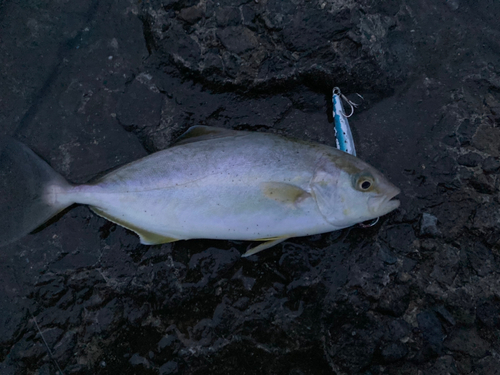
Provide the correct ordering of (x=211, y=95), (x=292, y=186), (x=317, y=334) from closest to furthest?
(x=292, y=186) → (x=317, y=334) → (x=211, y=95)

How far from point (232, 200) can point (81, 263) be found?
4.04ft

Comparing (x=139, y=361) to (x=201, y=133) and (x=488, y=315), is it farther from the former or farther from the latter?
(x=488, y=315)

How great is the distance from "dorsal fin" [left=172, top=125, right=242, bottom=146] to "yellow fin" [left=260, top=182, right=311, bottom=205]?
0.51m

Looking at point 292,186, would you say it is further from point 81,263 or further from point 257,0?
point 81,263

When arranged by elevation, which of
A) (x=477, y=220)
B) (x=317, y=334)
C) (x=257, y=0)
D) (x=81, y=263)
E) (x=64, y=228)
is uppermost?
(x=257, y=0)

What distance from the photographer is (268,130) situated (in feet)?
9.42

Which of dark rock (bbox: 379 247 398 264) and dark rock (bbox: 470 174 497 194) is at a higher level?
dark rock (bbox: 470 174 497 194)

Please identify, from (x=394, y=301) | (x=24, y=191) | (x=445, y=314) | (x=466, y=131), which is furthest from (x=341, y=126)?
(x=24, y=191)

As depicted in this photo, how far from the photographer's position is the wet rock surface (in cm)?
264

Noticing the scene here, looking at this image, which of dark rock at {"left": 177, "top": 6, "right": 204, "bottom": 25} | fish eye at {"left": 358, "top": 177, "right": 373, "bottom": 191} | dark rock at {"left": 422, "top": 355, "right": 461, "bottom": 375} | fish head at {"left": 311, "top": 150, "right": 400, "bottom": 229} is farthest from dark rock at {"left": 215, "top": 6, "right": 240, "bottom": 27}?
dark rock at {"left": 422, "top": 355, "right": 461, "bottom": 375}

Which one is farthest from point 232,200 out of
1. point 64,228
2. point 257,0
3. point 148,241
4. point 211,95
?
point 257,0

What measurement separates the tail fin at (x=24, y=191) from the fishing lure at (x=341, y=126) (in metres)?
1.96

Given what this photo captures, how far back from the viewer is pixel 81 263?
2727 millimetres

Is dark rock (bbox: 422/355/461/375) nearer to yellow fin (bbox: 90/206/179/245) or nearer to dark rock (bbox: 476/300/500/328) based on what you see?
dark rock (bbox: 476/300/500/328)
